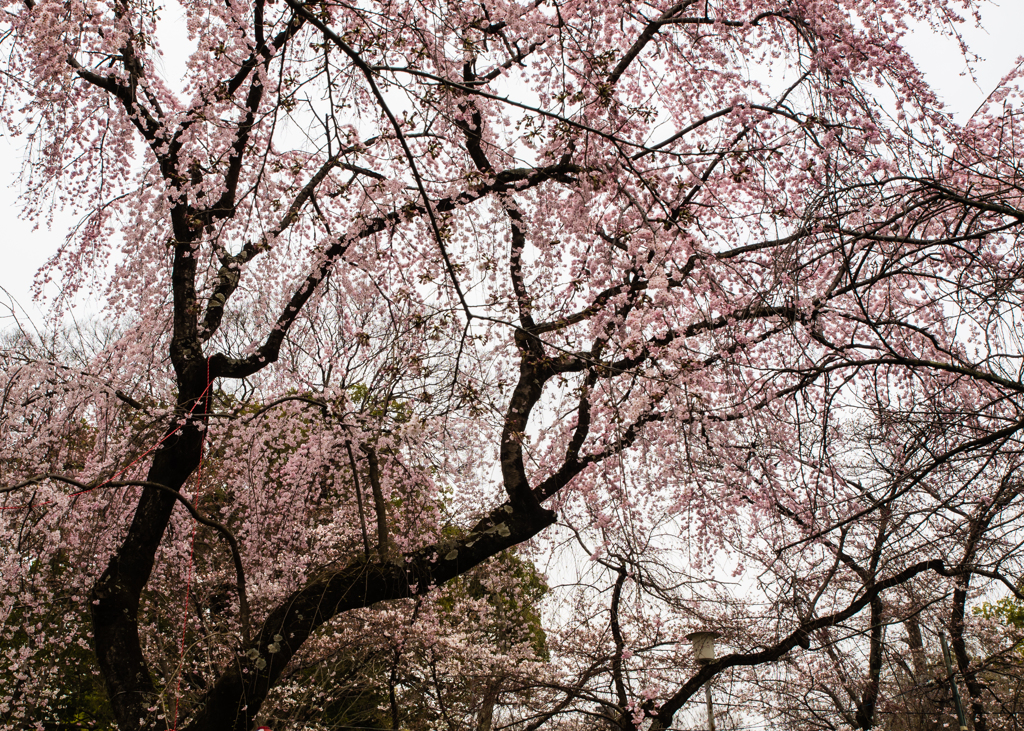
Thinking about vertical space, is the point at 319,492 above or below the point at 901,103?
above

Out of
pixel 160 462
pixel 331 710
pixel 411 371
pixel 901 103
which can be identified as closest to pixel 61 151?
pixel 160 462

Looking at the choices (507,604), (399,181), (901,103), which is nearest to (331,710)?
(507,604)

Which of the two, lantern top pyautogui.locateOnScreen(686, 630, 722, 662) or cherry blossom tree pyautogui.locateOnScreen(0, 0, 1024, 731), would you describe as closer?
cherry blossom tree pyautogui.locateOnScreen(0, 0, 1024, 731)

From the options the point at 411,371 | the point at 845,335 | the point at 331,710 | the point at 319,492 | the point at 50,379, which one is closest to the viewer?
the point at 411,371

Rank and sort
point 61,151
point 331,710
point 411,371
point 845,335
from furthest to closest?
point 331,710 → point 845,335 → point 61,151 → point 411,371

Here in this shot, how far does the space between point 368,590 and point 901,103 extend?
4.27 m

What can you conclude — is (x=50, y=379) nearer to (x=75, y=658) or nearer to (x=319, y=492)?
(x=319, y=492)

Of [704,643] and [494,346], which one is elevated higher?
[494,346]

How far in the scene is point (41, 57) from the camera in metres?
4.12

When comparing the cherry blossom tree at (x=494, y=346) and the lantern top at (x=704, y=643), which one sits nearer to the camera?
the cherry blossom tree at (x=494, y=346)

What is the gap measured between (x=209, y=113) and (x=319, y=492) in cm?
473

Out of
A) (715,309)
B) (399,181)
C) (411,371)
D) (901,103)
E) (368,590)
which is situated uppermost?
(399,181)

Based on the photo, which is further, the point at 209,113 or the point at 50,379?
the point at 50,379

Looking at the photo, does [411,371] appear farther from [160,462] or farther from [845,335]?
[845,335]
